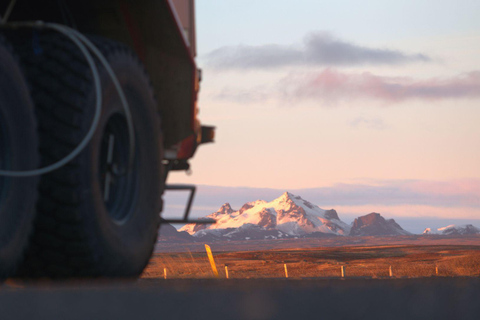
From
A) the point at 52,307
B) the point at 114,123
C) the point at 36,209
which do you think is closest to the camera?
the point at 52,307

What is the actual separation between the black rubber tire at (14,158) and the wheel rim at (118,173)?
714 mm

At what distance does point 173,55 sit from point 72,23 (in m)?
0.93

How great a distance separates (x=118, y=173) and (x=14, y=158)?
0.92 meters

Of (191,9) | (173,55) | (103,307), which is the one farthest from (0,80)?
(191,9)

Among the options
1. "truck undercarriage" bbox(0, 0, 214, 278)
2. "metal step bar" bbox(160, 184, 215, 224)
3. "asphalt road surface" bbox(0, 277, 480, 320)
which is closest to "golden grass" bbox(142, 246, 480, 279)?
"metal step bar" bbox(160, 184, 215, 224)

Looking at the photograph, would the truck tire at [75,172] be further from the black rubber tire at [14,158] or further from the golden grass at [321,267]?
the golden grass at [321,267]

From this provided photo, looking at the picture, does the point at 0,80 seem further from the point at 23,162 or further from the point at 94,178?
the point at 94,178

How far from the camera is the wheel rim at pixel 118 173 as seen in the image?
13.3ft

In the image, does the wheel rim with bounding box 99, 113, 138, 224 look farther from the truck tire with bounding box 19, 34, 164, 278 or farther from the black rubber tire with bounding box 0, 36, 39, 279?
the black rubber tire with bounding box 0, 36, 39, 279

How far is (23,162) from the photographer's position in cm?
321

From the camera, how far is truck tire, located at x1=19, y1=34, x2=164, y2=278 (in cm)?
340

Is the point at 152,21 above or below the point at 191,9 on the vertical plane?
below

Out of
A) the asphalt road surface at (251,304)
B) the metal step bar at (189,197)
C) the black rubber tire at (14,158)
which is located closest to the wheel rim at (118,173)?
the black rubber tire at (14,158)

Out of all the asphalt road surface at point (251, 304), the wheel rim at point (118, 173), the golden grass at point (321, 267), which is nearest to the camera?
the asphalt road surface at point (251, 304)
